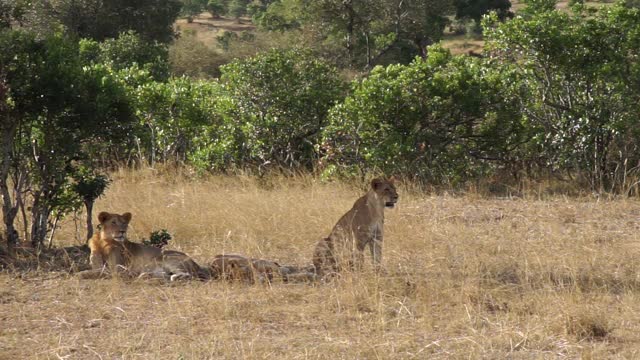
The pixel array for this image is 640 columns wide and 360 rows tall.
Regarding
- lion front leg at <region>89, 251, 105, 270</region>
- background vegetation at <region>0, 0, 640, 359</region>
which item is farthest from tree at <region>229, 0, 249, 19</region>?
lion front leg at <region>89, 251, 105, 270</region>

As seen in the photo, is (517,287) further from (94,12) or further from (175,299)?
(94,12)

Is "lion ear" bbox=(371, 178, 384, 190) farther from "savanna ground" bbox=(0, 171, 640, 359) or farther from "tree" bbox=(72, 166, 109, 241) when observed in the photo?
"tree" bbox=(72, 166, 109, 241)

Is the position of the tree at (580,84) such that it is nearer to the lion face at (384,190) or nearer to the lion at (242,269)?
the lion face at (384,190)

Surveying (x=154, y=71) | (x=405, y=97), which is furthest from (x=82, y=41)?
(x=405, y=97)

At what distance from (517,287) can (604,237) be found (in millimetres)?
2502

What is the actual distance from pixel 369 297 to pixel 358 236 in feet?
4.55

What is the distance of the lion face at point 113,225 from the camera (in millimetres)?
7762

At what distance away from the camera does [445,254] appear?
8.41 metres

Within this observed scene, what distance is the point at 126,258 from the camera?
7.80 meters

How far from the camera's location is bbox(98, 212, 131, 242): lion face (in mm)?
7762

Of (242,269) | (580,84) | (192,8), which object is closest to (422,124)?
(580,84)

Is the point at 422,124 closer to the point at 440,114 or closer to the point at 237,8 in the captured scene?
the point at 440,114

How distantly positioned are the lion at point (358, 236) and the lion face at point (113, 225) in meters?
1.59

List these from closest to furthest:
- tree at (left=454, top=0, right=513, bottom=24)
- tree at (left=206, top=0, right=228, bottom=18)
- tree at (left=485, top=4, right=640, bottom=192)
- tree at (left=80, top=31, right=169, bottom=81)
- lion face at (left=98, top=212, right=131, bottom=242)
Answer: lion face at (left=98, top=212, right=131, bottom=242) < tree at (left=485, top=4, right=640, bottom=192) < tree at (left=80, top=31, right=169, bottom=81) < tree at (left=454, top=0, right=513, bottom=24) < tree at (left=206, top=0, right=228, bottom=18)
